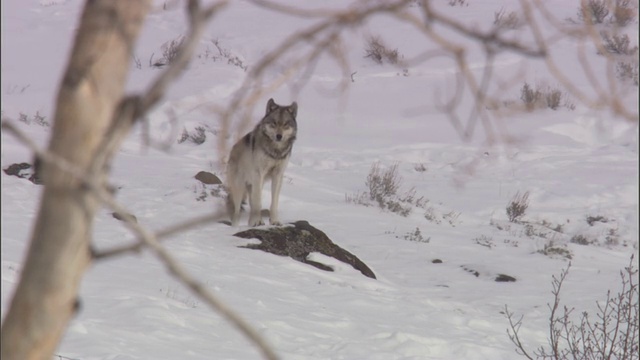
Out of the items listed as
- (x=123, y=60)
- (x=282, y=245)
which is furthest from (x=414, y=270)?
(x=123, y=60)

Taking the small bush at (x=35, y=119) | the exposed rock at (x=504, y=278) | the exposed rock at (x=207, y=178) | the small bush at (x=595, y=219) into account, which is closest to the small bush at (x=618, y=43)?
the small bush at (x=595, y=219)

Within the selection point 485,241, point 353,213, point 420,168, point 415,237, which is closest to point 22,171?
point 353,213

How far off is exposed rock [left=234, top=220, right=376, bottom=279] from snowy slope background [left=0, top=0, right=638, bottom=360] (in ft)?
0.43

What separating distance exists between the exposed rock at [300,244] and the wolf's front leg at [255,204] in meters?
0.40

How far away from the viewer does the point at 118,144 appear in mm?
1158

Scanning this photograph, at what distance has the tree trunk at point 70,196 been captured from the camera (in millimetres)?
1158

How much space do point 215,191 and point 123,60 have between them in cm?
992

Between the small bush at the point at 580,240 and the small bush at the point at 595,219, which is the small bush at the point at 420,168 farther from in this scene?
the small bush at the point at 580,240

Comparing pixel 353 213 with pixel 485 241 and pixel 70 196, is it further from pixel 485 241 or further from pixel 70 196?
pixel 70 196

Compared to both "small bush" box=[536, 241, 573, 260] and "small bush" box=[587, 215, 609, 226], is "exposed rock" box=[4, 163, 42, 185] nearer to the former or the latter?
"small bush" box=[536, 241, 573, 260]

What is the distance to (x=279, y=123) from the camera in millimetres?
10094

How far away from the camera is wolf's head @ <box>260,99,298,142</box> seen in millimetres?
9992

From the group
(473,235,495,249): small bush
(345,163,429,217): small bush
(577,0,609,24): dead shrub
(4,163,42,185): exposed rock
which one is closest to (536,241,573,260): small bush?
(473,235,495,249): small bush

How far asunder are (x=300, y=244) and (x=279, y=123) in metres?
1.53
